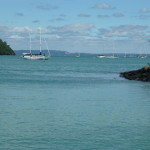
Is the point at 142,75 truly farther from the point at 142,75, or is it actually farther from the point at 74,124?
the point at 74,124

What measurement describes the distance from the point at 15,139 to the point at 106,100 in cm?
2078

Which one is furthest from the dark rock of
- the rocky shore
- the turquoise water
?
the turquoise water

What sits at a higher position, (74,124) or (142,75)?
(142,75)

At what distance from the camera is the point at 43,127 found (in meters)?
28.9

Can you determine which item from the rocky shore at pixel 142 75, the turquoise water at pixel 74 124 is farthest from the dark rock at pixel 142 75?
the turquoise water at pixel 74 124

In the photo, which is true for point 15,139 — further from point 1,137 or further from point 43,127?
point 43,127

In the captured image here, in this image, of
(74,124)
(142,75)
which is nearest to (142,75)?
(142,75)

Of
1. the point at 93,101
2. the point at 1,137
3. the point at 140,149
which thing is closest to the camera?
the point at 140,149

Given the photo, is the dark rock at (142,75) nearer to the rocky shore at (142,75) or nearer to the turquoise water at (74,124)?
the rocky shore at (142,75)

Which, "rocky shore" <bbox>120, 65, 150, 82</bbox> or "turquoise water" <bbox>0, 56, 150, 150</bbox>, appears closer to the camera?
"turquoise water" <bbox>0, 56, 150, 150</bbox>

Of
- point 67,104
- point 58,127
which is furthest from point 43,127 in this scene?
point 67,104

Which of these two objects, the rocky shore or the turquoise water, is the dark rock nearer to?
the rocky shore

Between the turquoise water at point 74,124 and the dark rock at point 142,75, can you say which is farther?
the dark rock at point 142,75

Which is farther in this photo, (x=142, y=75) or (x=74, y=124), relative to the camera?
(x=142, y=75)
